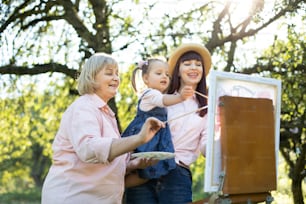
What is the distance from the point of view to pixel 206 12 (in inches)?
334

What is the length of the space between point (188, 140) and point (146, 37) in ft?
15.7

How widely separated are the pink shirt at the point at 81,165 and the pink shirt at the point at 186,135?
0.59 meters

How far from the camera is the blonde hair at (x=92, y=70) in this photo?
11.2ft

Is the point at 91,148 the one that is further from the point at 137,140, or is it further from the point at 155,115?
the point at 155,115

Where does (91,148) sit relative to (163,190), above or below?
above

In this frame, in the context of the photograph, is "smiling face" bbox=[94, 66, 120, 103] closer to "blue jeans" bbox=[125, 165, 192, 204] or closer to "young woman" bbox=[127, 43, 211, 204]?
"young woman" bbox=[127, 43, 211, 204]

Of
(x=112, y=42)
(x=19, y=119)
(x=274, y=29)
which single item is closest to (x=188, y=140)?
(x=274, y=29)

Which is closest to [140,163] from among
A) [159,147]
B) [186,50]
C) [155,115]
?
[159,147]

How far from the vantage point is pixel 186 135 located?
3.92 metres

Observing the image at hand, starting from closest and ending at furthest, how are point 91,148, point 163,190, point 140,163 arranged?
1. point 91,148
2. point 140,163
3. point 163,190

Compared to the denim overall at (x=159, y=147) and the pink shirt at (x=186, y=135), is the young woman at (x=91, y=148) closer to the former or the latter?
the denim overall at (x=159, y=147)

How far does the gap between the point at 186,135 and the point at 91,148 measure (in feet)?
3.07

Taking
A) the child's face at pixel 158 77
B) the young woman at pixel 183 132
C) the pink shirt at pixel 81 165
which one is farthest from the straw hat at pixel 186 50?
the pink shirt at pixel 81 165

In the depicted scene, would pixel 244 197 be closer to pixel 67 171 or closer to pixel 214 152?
pixel 214 152
